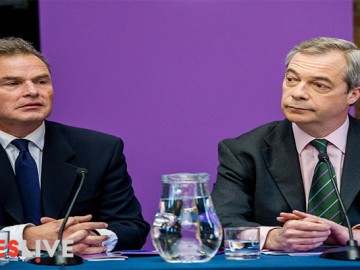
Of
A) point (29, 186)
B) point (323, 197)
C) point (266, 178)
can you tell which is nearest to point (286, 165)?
point (266, 178)

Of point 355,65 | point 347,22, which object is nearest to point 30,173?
point 355,65

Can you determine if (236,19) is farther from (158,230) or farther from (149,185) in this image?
(158,230)

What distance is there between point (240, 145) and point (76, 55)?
0.85m

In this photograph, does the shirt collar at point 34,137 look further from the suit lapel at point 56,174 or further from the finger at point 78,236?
the finger at point 78,236

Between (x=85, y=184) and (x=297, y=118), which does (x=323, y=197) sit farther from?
(x=85, y=184)

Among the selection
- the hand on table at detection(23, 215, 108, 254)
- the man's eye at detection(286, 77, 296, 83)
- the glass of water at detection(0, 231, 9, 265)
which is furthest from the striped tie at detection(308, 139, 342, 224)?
the glass of water at detection(0, 231, 9, 265)

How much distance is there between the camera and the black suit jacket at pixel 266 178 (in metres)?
2.86

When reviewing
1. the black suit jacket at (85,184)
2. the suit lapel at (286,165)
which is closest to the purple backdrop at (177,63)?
the black suit jacket at (85,184)

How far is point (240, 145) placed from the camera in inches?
118

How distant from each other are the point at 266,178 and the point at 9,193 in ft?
2.91

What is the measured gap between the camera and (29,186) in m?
2.91

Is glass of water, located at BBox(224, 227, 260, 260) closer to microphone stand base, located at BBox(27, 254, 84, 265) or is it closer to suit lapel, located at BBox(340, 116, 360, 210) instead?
microphone stand base, located at BBox(27, 254, 84, 265)

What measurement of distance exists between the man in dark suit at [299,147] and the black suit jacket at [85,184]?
33cm

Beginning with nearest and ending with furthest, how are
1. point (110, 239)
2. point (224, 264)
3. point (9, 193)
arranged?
point (224, 264)
point (110, 239)
point (9, 193)
